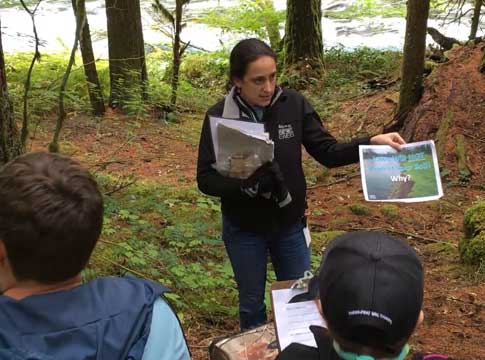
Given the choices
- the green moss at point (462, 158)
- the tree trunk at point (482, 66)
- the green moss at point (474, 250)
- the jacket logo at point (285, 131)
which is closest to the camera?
the jacket logo at point (285, 131)

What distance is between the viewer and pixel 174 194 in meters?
6.34

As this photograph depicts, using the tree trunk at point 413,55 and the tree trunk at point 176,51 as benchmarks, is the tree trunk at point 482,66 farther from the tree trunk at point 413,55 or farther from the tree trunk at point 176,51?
the tree trunk at point 176,51

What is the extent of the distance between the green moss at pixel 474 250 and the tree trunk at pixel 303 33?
957 cm

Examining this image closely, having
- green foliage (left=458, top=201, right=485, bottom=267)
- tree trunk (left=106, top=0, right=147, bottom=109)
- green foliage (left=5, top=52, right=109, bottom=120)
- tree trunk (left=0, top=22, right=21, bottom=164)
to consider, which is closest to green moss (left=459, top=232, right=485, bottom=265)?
green foliage (left=458, top=201, right=485, bottom=267)

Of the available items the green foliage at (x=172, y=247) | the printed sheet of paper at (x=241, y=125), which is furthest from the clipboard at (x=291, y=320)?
the green foliage at (x=172, y=247)

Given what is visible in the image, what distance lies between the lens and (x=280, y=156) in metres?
2.76

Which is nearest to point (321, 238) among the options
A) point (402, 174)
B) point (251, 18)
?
point (402, 174)

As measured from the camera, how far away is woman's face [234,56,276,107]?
8.66 ft

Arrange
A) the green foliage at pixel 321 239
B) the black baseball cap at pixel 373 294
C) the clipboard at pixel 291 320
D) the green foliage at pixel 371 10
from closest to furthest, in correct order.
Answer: the black baseball cap at pixel 373 294 < the clipboard at pixel 291 320 < the green foliage at pixel 321 239 < the green foliage at pixel 371 10

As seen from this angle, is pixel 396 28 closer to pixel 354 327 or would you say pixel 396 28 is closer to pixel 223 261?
pixel 223 261

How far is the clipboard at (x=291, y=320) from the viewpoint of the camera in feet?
A: 6.93

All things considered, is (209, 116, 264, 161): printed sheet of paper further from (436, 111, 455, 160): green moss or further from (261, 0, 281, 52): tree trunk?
(261, 0, 281, 52): tree trunk

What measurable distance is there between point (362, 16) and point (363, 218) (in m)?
14.8

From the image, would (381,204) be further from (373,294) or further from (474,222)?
(373,294)
